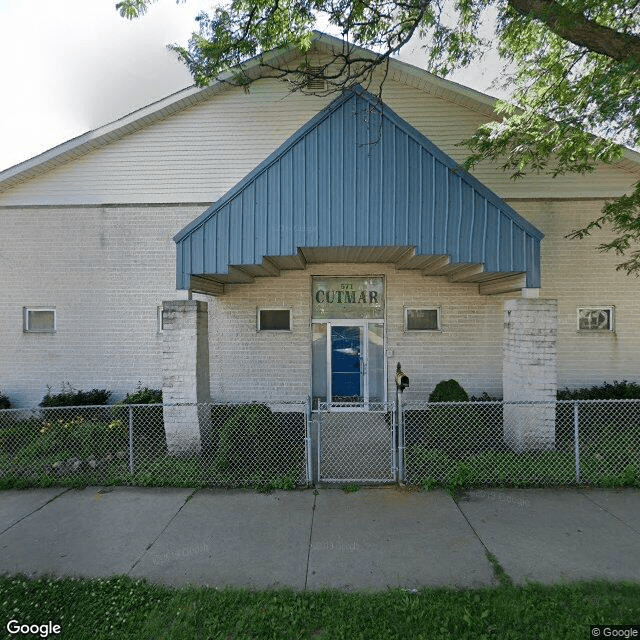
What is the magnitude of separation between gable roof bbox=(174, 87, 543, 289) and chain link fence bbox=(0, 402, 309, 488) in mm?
2732

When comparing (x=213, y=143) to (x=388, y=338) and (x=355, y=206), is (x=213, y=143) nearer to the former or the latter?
(x=355, y=206)

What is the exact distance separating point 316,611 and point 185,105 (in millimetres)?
10218

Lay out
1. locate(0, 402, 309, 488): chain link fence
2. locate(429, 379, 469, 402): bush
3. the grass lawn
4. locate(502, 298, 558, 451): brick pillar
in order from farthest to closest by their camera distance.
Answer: locate(429, 379, 469, 402): bush < locate(502, 298, 558, 451): brick pillar < locate(0, 402, 309, 488): chain link fence < the grass lawn

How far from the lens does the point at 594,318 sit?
8750mm

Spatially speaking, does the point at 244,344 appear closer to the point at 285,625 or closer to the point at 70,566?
the point at 70,566

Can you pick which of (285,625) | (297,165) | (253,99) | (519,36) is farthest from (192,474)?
(519,36)

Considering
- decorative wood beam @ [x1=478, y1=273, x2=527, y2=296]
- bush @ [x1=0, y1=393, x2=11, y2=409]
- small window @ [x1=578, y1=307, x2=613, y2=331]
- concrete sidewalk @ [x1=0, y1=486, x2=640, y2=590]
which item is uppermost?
decorative wood beam @ [x1=478, y1=273, x2=527, y2=296]

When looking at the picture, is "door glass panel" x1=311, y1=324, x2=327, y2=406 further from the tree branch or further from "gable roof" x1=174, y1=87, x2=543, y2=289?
the tree branch

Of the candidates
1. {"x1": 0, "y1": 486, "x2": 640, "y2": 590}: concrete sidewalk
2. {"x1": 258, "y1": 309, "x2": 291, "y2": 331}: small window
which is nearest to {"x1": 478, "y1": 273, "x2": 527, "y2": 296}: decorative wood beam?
{"x1": 0, "y1": 486, "x2": 640, "y2": 590}: concrete sidewalk

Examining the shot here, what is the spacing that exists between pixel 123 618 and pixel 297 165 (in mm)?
6103

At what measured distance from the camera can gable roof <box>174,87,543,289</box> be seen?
19.8 ft

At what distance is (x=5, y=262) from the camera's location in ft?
29.4

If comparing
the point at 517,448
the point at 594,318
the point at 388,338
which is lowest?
the point at 517,448

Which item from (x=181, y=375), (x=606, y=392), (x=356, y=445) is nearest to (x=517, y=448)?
(x=356, y=445)
